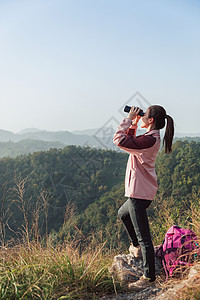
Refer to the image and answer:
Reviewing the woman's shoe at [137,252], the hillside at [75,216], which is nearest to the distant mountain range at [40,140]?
the hillside at [75,216]

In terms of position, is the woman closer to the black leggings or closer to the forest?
the black leggings

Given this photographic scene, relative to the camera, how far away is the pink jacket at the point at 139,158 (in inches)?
81.9

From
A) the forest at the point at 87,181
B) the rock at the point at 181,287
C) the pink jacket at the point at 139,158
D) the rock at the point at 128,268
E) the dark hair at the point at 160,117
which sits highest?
the dark hair at the point at 160,117

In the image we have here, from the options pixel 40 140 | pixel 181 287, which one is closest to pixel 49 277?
pixel 181 287

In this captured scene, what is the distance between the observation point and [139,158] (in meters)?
2.17

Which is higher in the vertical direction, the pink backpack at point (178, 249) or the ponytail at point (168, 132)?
the ponytail at point (168, 132)

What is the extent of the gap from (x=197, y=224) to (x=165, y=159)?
13744mm

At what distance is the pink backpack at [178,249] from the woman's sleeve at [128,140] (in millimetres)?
845

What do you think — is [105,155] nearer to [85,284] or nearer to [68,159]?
[68,159]

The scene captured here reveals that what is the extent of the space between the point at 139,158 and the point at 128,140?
7.5 inches

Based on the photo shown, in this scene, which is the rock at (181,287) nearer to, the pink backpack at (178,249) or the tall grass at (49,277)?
the pink backpack at (178,249)

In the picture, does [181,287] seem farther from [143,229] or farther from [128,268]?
[128,268]

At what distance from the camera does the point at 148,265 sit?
217 centimetres

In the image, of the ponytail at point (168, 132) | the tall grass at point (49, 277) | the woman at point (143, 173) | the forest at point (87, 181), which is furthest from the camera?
the forest at point (87, 181)
